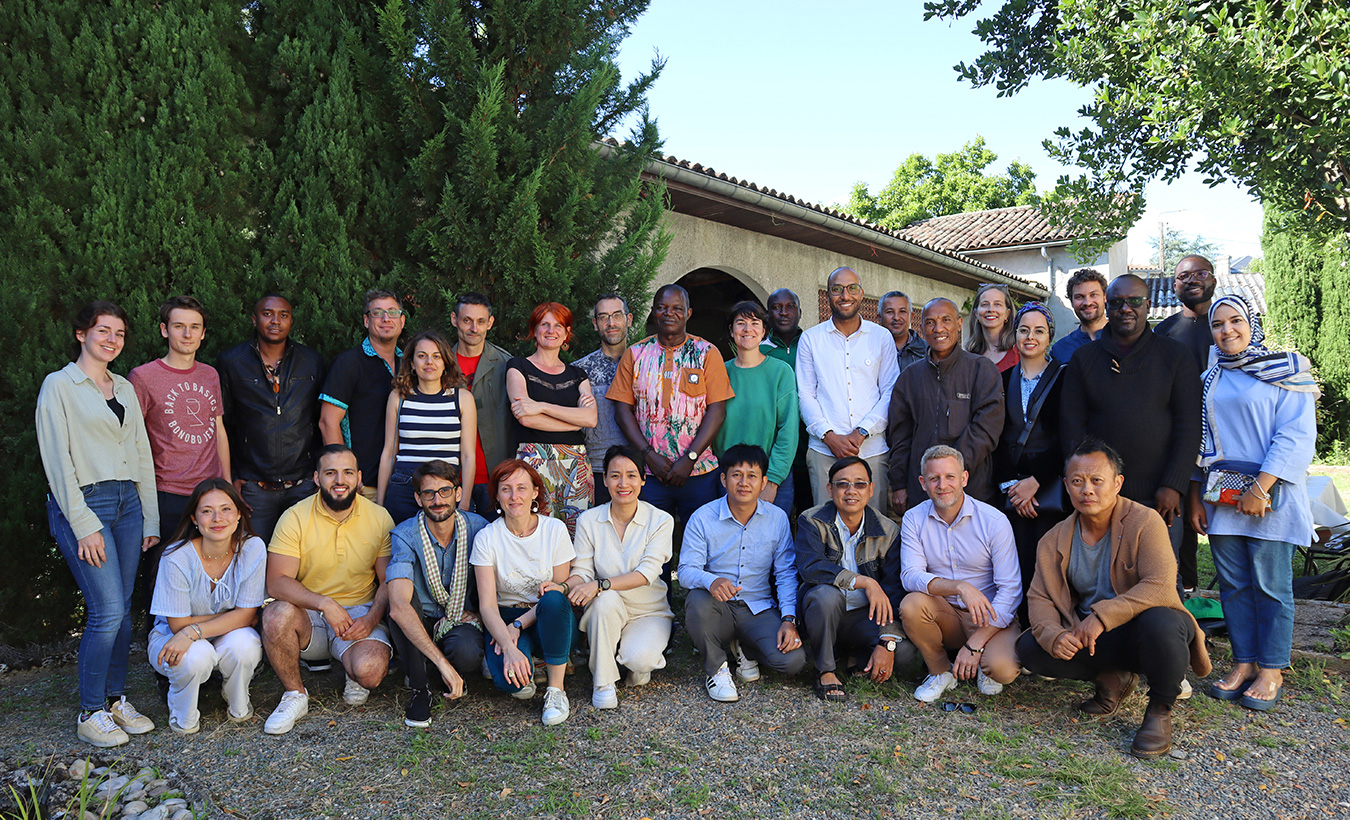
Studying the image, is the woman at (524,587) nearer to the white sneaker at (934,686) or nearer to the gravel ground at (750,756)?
the gravel ground at (750,756)

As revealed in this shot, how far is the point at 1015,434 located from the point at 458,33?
3920 mm

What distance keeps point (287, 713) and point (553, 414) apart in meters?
1.86

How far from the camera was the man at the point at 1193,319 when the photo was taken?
5008mm

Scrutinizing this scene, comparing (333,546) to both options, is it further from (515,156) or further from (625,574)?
(515,156)

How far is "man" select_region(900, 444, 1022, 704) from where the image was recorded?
13.6 feet

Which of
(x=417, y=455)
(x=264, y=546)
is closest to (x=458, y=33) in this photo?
(x=417, y=455)

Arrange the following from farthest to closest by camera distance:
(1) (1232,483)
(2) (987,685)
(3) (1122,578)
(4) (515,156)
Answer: (4) (515,156) → (2) (987,685) → (1) (1232,483) → (3) (1122,578)

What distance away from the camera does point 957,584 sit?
13.9ft

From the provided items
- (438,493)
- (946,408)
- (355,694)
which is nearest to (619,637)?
(438,493)

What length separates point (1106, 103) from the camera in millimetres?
5527

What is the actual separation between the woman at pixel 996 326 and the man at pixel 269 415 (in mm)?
3729

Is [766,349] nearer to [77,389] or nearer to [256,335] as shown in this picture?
[256,335]

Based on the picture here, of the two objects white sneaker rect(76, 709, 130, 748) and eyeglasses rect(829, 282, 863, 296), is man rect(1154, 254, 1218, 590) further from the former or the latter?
white sneaker rect(76, 709, 130, 748)

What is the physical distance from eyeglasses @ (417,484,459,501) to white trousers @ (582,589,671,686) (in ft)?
2.82
